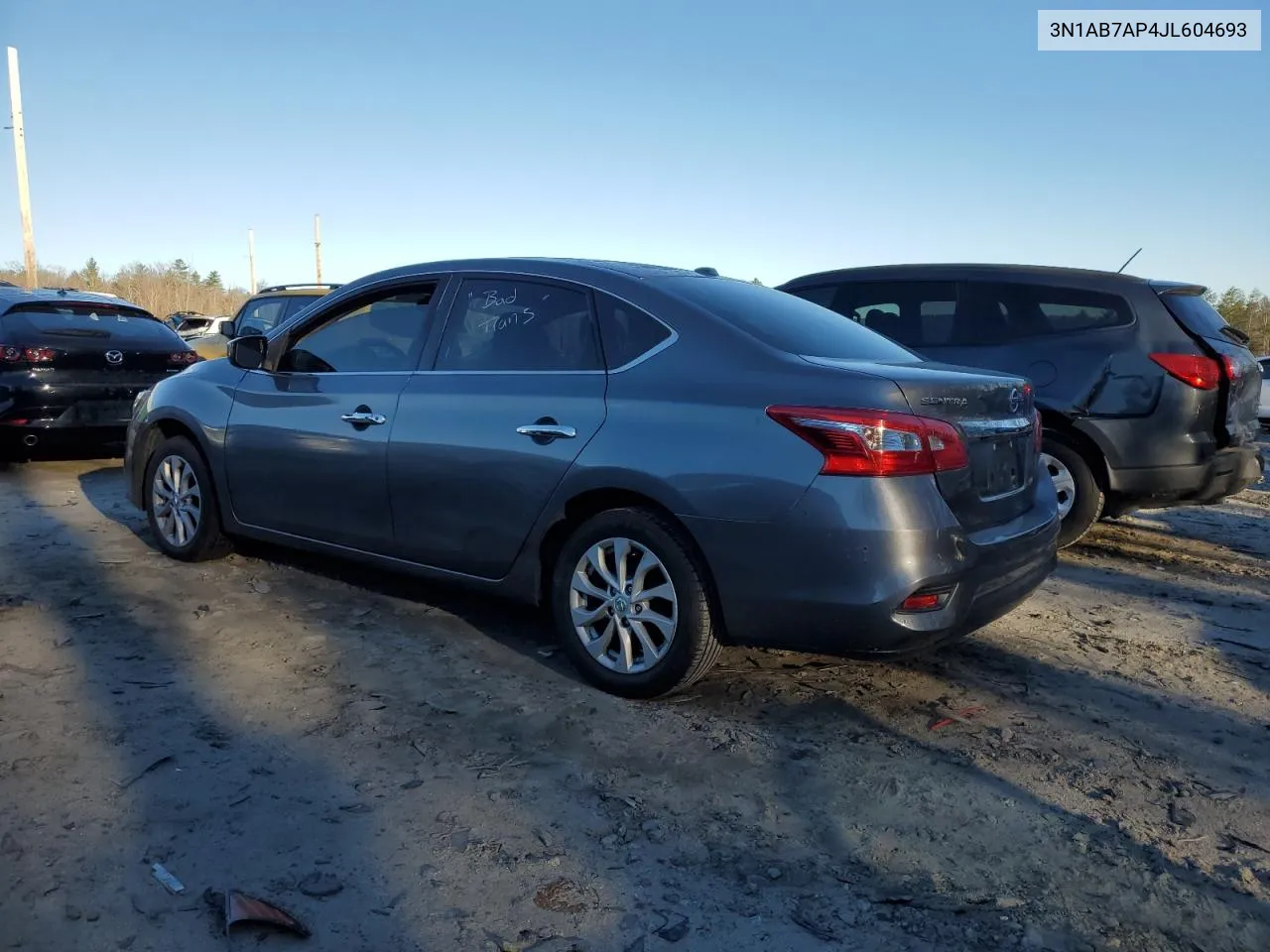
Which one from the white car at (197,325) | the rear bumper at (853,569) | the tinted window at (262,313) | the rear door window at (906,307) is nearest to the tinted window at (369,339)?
the rear bumper at (853,569)

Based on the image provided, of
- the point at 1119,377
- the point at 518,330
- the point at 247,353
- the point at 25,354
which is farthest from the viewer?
the point at 25,354

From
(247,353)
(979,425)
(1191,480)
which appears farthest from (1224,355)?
(247,353)

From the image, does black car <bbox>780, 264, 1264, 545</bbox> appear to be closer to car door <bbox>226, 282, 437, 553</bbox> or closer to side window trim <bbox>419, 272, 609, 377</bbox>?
side window trim <bbox>419, 272, 609, 377</bbox>

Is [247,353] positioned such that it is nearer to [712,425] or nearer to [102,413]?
[712,425]

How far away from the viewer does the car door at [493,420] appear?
3.82 metres

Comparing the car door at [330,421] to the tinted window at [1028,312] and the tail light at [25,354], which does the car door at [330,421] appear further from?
the tail light at [25,354]

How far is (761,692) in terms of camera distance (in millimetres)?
3777

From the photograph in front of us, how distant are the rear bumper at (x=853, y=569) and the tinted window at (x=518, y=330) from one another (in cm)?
96

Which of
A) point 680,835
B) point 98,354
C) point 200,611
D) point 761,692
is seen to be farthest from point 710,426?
point 98,354

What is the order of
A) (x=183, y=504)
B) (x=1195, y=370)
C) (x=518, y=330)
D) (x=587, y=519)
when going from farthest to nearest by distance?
(x=1195, y=370), (x=183, y=504), (x=518, y=330), (x=587, y=519)

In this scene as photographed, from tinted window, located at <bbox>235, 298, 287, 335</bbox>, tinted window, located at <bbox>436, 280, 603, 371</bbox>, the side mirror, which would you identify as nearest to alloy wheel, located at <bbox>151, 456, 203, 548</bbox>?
the side mirror

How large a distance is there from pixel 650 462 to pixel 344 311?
6.99 feet

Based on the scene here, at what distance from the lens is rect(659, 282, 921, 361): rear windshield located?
3.73 metres

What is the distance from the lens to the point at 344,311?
15.9 ft
